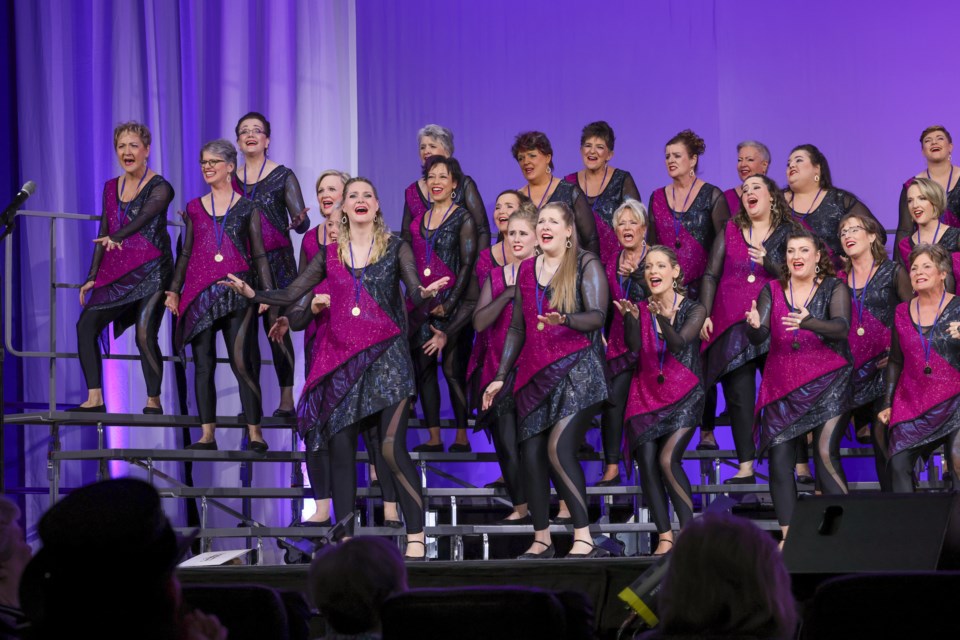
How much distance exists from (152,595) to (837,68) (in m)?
8.21

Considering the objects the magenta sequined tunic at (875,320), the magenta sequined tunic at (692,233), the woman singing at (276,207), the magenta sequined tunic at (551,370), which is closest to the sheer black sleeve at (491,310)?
the magenta sequined tunic at (551,370)

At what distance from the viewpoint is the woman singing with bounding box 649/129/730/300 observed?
265 inches

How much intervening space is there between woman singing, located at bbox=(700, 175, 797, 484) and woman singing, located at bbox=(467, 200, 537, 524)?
98 centimetres

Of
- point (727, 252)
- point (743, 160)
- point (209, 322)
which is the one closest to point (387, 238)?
point (209, 322)

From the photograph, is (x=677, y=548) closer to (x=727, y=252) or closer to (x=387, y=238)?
(x=387, y=238)

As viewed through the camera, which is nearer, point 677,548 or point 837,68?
point 677,548

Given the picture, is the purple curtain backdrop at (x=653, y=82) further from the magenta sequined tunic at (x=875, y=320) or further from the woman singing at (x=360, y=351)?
the woman singing at (x=360, y=351)

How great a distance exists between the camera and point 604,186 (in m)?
6.97

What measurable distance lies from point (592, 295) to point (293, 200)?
2021mm

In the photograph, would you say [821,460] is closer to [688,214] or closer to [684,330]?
[684,330]

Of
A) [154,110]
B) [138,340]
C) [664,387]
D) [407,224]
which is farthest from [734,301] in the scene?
[154,110]

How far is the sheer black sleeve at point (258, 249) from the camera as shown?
6676 mm

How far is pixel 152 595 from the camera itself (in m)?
1.64

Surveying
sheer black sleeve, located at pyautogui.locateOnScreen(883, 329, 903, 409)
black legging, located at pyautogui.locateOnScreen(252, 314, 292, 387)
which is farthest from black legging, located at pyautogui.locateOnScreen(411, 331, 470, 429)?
sheer black sleeve, located at pyautogui.locateOnScreen(883, 329, 903, 409)
